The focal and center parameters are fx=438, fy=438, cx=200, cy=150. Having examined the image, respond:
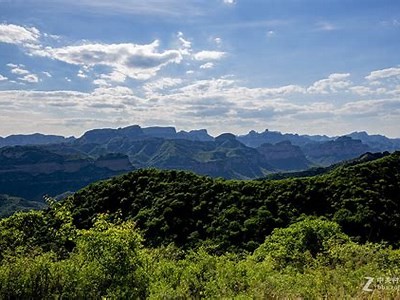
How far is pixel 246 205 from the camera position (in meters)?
63.5

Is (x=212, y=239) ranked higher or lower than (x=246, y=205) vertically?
lower

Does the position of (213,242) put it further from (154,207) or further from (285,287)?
(285,287)

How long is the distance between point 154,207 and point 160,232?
6.67 metres

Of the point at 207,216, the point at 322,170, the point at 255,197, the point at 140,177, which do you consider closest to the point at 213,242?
the point at 207,216

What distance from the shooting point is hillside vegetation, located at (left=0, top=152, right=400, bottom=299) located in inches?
776

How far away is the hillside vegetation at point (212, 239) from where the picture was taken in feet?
64.6

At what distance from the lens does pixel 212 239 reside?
5700 cm

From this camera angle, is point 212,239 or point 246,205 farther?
point 246,205

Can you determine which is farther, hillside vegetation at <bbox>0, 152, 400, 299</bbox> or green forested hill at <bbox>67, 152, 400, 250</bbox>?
green forested hill at <bbox>67, 152, 400, 250</bbox>

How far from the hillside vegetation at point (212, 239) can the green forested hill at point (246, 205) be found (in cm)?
17

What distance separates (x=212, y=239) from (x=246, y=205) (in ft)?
29.7

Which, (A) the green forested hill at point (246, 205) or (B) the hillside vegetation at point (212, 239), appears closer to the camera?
(B) the hillside vegetation at point (212, 239)

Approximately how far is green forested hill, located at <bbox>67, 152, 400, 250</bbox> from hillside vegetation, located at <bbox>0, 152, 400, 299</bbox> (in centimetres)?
17

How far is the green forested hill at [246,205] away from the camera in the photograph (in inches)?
2196
